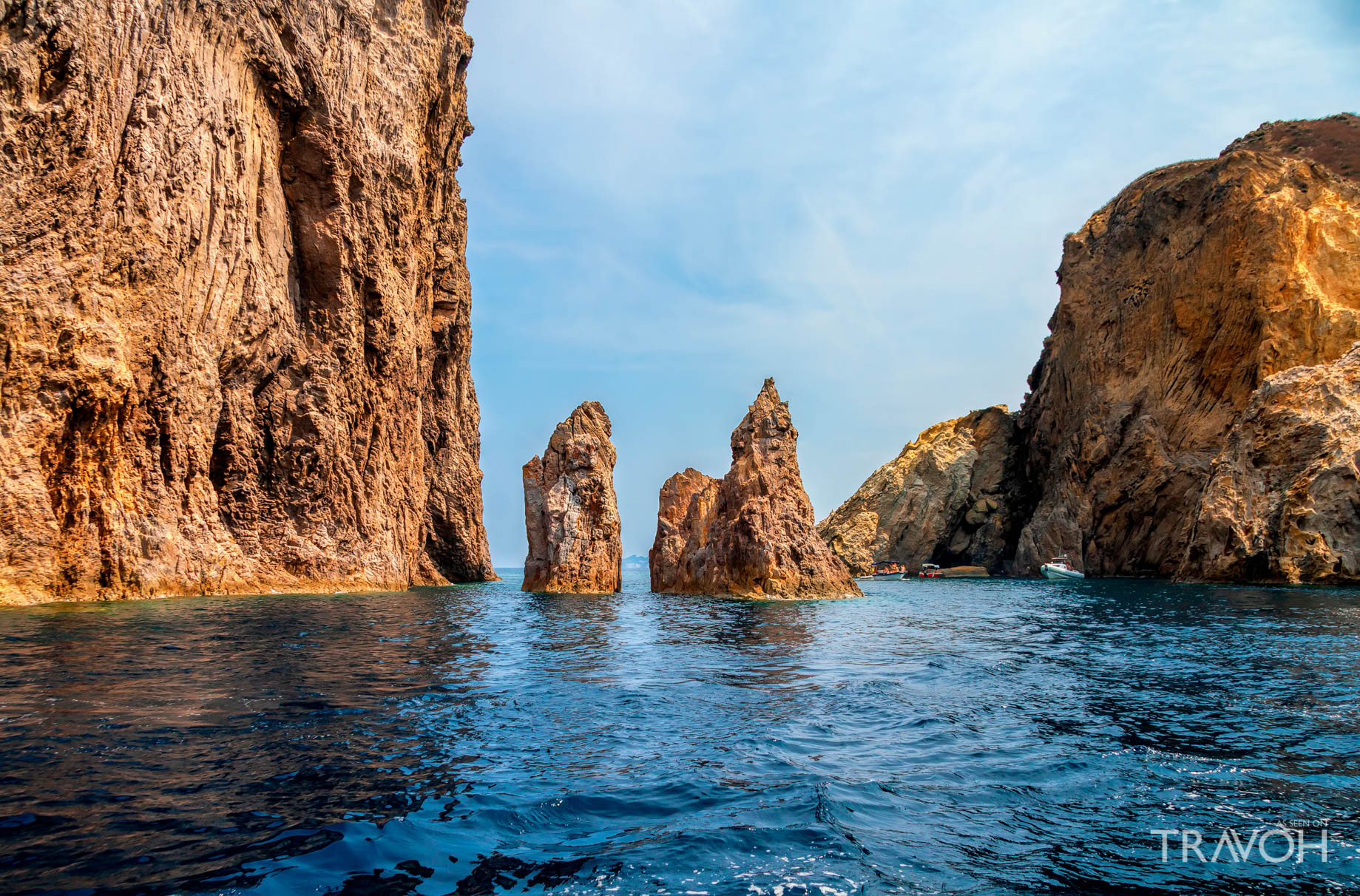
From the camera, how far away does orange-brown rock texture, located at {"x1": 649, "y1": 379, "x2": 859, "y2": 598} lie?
121ft

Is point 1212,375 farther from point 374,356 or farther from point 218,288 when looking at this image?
point 218,288

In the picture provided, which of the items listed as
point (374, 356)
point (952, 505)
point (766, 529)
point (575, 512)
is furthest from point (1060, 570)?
point (374, 356)

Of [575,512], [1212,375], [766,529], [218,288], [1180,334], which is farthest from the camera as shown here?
[1180,334]

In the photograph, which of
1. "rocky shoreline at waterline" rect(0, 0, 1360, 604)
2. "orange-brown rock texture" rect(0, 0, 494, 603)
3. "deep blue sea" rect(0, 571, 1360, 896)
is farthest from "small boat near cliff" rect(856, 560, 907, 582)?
"deep blue sea" rect(0, 571, 1360, 896)

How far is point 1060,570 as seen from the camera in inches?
2418

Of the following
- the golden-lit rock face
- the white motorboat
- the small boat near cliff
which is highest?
the golden-lit rock face

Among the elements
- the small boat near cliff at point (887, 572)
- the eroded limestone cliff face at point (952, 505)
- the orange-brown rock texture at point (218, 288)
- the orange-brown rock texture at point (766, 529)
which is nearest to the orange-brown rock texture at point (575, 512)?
the orange-brown rock texture at point (766, 529)

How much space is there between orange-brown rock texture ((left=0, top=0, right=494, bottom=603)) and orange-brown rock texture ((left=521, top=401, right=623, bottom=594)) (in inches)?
343

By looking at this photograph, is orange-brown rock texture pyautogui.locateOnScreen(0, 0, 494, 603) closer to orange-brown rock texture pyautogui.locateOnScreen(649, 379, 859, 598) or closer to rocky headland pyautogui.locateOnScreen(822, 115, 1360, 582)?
orange-brown rock texture pyautogui.locateOnScreen(649, 379, 859, 598)

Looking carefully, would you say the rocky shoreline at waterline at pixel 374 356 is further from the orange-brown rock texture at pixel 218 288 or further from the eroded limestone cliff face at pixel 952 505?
the eroded limestone cliff face at pixel 952 505

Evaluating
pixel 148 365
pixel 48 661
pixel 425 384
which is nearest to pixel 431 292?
pixel 425 384

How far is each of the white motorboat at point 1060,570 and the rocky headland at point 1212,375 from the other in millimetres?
1555

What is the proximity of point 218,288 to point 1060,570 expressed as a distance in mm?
61614

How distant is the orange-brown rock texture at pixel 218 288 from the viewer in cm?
2389
